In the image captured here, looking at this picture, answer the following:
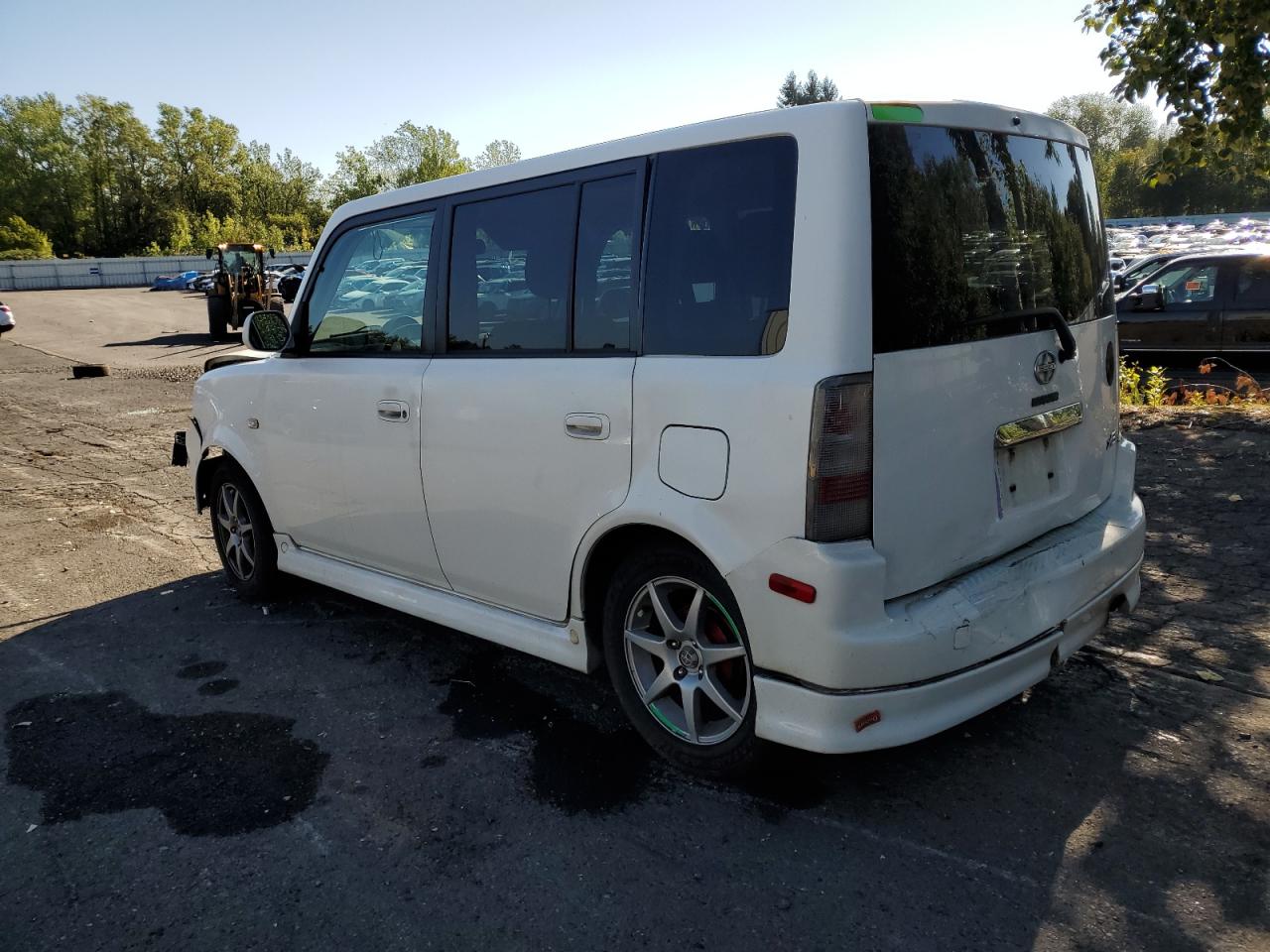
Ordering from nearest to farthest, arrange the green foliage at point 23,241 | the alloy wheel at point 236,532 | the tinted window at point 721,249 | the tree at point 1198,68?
the tinted window at point 721,249
the alloy wheel at point 236,532
the tree at point 1198,68
the green foliage at point 23,241

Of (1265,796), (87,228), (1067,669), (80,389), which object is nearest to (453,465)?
(1067,669)

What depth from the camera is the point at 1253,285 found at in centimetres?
1054

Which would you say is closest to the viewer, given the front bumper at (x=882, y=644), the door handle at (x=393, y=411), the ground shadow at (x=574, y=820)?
the ground shadow at (x=574, y=820)

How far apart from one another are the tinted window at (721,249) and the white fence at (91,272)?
2473 inches

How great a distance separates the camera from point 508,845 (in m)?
2.93

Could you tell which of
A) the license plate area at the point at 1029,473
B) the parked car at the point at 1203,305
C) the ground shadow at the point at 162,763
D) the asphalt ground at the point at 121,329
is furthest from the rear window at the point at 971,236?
the asphalt ground at the point at 121,329

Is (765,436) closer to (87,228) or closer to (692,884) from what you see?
(692,884)

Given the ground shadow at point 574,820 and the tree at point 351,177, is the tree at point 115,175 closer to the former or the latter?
the tree at point 351,177

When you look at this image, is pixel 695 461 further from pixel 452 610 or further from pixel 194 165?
pixel 194 165

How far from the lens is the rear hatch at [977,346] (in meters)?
2.73

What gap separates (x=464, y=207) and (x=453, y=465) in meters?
1.04

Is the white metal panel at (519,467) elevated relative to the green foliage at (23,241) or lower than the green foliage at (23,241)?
lower

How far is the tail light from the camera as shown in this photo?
2.64 metres

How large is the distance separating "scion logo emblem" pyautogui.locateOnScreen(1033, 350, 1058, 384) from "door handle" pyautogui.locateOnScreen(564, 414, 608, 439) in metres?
1.40
